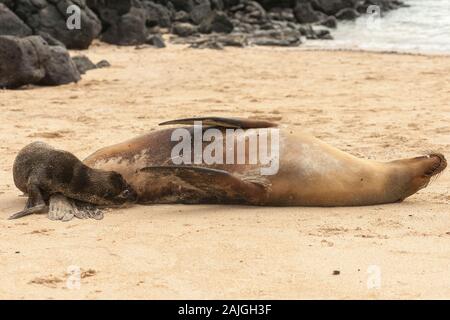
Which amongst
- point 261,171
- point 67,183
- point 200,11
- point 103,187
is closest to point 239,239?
point 261,171

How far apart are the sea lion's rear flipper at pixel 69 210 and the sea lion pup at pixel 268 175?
0.99 feet

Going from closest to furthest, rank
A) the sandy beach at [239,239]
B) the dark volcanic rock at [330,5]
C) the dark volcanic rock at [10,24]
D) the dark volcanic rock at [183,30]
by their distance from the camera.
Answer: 1. the sandy beach at [239,239]
2. the dark volcanic rock at [10,24]
3. the dark volcanic rock at [183,30]
4. the dark volcanic rock at [330,5]

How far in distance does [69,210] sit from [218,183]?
923 mm

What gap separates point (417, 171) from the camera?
484cm

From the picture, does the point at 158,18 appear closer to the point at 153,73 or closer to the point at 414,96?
the point at 153,73

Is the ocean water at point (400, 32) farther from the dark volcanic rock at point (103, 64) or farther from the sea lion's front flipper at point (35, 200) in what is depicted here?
the sea lion's front flipper at point (35, 200)

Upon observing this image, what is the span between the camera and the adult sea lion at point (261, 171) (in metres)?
4.74

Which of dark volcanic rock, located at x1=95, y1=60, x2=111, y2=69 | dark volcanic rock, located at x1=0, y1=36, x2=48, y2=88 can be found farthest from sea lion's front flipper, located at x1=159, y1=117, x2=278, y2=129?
dark volcanic rock, located at x1=95, y1=60, x2=111, y2=69

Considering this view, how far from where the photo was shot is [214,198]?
489 centimetres

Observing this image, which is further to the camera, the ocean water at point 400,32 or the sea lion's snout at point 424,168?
Answer: the ocean water at point 400,32

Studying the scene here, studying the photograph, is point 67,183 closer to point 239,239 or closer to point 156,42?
→ point 239,239

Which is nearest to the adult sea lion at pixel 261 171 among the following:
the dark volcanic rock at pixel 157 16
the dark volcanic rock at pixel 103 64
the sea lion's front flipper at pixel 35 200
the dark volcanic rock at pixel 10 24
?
the sea lion's front flipper at pixel 35 200

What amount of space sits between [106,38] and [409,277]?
15.3 m

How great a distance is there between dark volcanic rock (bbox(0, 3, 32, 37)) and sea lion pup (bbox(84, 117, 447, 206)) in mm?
10895
